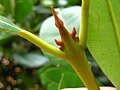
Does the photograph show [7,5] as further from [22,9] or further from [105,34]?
[105,34]

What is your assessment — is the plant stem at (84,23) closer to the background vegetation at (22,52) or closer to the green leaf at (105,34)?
the green leaf at (105,34)

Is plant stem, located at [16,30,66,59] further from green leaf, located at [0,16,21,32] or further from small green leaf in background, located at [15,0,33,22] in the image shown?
small green leaf in background, located at [15,0,33,22]

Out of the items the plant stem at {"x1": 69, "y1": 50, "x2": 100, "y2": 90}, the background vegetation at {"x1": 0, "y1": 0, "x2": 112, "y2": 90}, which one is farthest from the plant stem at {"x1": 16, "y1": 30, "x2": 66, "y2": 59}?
the background vegetation at {"x1": 0, "y1": 0, "x2": 112, "y2": 90}

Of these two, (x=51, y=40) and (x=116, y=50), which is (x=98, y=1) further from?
(x=51, y=40)

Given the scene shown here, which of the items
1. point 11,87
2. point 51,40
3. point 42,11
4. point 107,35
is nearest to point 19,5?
point 42,11

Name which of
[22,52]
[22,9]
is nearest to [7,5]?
[22,9]

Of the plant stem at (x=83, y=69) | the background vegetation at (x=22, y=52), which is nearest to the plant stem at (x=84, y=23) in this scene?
the plant stem at (x=83, y=69)
